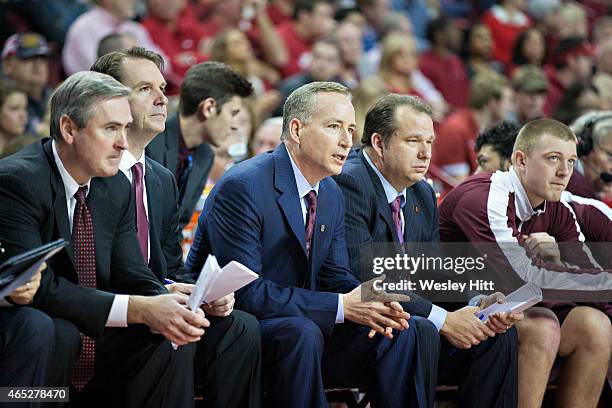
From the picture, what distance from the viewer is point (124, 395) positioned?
11.8ft

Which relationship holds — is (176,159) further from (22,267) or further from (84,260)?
(22,267)

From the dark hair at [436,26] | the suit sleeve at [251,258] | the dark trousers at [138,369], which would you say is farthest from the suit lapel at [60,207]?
the dark hair at [436,26]

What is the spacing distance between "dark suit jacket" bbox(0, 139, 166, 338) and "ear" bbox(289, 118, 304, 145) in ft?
2.82

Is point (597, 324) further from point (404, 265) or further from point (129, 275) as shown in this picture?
point (129, 275)

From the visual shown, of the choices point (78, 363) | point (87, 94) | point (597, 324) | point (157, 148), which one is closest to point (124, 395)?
point (78, 363)

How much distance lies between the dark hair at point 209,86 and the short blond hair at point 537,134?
57.7 inches

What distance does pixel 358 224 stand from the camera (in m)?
4.49

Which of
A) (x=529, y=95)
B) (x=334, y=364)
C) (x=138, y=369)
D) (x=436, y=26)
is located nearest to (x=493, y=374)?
(x=334, y=364)

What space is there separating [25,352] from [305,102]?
1.66m

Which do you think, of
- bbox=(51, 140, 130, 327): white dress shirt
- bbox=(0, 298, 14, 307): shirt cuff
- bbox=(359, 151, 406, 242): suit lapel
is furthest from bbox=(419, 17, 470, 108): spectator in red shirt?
bbox=(0, 298, 14, 307): shirt cuff

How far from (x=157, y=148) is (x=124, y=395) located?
177 centimetres

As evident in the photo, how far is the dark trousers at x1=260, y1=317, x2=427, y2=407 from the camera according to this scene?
3.82 meters

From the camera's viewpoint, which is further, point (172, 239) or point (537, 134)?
point (537, 134)

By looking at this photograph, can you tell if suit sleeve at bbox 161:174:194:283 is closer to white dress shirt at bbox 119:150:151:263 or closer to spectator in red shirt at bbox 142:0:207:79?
white dress shirt at bbox 119:150:151:263
